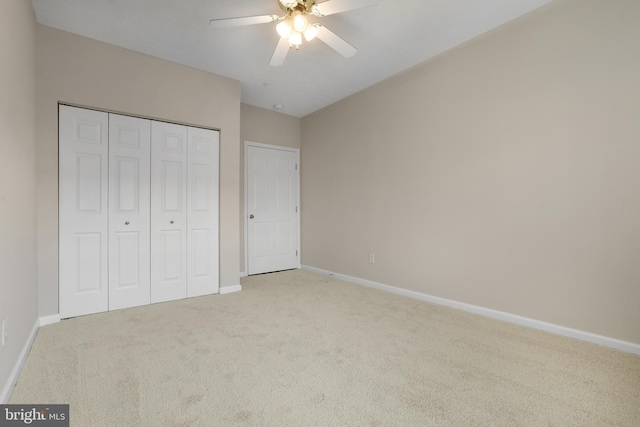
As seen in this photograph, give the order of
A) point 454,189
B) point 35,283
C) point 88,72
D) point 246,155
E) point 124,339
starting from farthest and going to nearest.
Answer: point 246,155 → point 454,189 → point 88,72 → point 35,283 → point 124,339

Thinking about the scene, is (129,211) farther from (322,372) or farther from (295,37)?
(322,372)

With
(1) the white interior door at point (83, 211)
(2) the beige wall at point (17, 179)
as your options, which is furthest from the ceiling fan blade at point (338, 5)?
(1) the white interior door at point (83, 211)

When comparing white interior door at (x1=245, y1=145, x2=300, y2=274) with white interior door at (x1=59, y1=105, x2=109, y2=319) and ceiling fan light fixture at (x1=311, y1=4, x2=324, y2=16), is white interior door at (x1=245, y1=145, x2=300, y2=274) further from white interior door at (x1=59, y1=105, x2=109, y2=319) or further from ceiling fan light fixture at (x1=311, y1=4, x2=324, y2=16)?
ceiling fan light fixture at (x1=311, y1=4, x2=324, y2=16)

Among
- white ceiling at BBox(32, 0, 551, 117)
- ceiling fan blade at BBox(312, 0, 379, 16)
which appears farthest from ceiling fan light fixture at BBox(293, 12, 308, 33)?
white ceiling at BBox(32, 0, 551, 117)

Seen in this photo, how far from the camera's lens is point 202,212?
3.51m

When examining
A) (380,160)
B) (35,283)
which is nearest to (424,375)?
(380,160)

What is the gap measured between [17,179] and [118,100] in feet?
4.68

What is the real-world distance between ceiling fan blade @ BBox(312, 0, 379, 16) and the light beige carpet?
2.42 meters

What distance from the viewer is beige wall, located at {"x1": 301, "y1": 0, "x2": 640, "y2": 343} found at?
6.98ft

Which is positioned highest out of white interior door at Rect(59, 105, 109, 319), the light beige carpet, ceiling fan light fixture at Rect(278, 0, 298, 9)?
ceiling fan light fixture at Rect(278, 0, 298, 9)

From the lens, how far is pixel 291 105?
4539 millimetres

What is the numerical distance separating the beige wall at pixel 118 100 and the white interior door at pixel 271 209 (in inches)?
34.3

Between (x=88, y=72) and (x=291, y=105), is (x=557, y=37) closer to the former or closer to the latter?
(x=291, y=105)

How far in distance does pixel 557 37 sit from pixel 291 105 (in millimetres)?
3239
